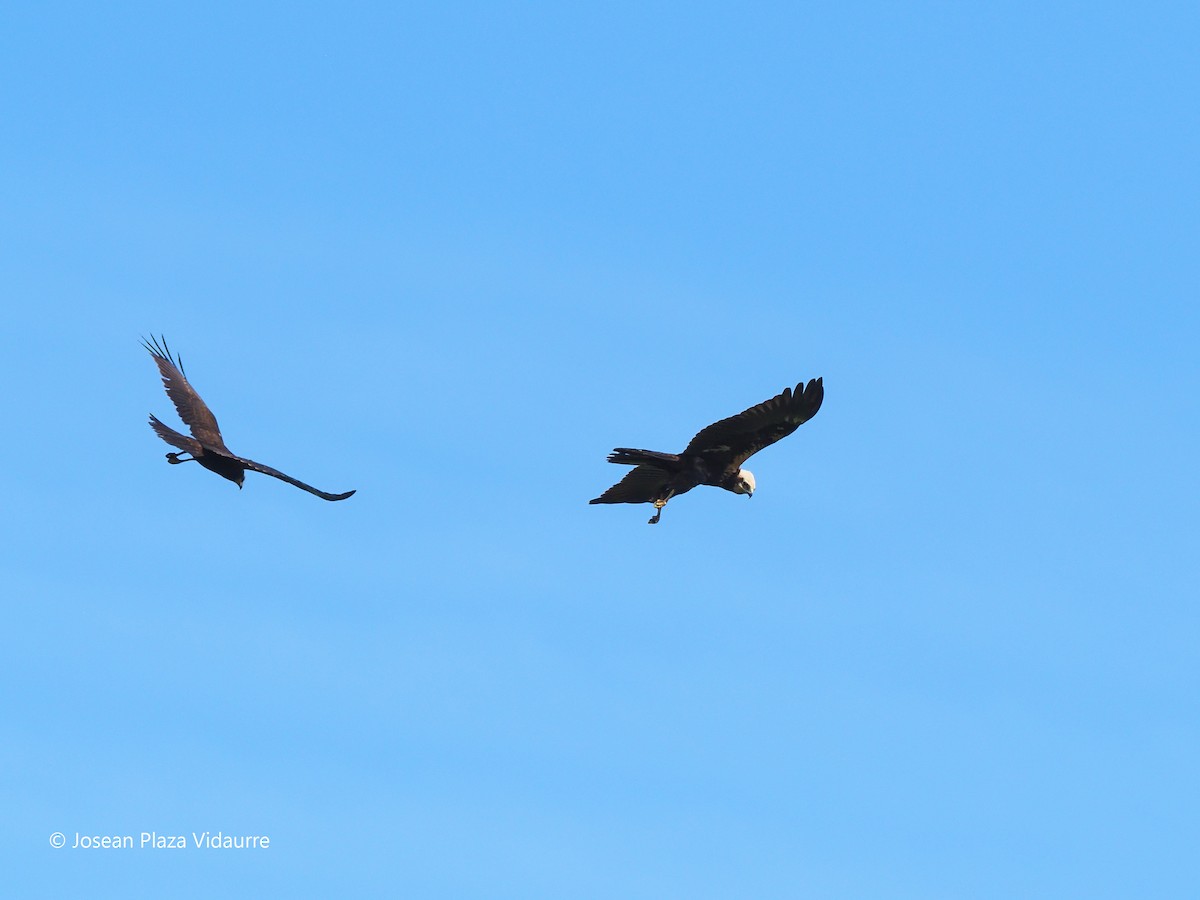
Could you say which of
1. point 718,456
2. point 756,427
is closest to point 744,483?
point 718,456

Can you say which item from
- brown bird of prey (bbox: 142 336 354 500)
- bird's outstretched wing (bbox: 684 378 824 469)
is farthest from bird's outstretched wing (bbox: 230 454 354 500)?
bird's outstretched wing (bbox: 684 378 824 469)

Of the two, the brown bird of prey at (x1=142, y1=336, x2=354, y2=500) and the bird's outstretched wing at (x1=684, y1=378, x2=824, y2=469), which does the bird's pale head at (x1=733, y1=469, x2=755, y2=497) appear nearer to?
the bird's outstretched wing at (x1=684, y1=378, x2=824, y2=469)

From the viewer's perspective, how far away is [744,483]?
30.3 meters

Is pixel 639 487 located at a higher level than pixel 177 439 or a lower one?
lower

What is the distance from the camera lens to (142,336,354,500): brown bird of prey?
102 feet

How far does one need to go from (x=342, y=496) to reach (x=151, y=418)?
4.95 meters

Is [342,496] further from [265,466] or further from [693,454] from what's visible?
[693,454]

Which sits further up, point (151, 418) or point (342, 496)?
point (151, 418)

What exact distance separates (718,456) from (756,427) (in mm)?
1238

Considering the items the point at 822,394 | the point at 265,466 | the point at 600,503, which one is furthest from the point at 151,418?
the point at 822,394

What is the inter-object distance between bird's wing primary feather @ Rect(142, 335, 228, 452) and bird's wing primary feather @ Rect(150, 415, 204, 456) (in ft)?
1.52

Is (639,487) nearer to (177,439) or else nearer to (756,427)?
(756,427)

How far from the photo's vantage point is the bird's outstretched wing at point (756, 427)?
91.5ft

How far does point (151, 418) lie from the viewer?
32.1m
